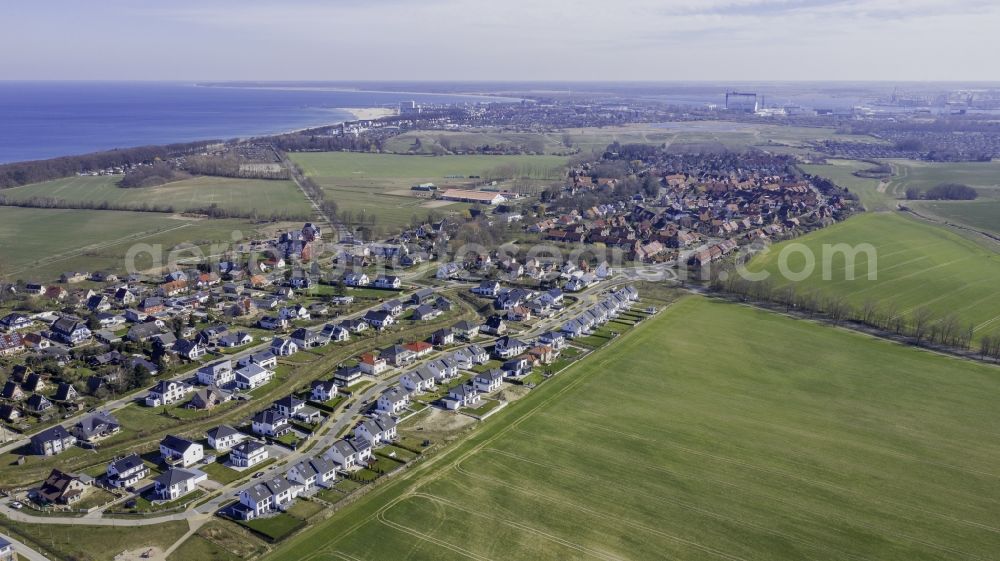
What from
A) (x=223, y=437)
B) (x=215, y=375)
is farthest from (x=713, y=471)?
(x=215, y=375)

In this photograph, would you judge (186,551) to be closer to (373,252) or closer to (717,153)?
(373,252)

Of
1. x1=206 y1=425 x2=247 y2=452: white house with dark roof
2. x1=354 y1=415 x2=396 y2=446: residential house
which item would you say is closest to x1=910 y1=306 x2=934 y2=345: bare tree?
x1=354 y1=415 x2=396 y2=446: residential house

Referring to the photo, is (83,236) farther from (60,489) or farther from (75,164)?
(60,489)

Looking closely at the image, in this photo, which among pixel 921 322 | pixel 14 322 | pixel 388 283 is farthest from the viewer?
pixel 388 283

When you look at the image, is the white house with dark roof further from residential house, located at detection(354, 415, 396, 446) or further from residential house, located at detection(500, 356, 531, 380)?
residential house, located at detection(500, 356, 531, 380)

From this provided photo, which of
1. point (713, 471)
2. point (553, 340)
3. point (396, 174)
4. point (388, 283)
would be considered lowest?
point (713, 471)

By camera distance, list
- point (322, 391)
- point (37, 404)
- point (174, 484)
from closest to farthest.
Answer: point (174, 484), point (37, 404), point (322, 391)

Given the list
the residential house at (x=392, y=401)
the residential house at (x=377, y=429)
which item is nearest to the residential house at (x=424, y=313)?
the residential house at (x=392, y=401)
